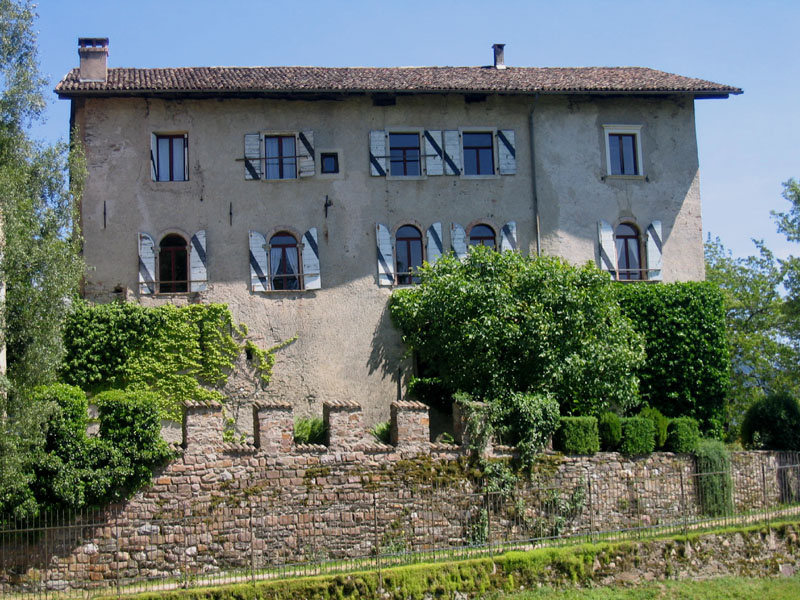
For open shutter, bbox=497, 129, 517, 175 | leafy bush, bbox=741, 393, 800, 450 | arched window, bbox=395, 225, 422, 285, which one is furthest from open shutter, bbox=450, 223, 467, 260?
leafy bush, bbox=741, 393, 800, 450

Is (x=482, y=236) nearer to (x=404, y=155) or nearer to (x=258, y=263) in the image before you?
(x=404, y=155)

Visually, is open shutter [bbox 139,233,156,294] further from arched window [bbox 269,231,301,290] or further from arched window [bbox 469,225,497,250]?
arched window [bbox 469,225,497,250]

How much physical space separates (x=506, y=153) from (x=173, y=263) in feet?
33.0

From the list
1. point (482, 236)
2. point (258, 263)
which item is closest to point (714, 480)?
point (482, 236)

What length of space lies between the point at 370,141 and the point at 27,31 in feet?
33.8

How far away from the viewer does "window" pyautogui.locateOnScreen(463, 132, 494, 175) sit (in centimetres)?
2898

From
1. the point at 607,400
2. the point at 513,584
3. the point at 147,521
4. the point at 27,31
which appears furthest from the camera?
the point at 607,400

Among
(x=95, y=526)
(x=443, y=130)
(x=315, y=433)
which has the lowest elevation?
(x=95, y=526)

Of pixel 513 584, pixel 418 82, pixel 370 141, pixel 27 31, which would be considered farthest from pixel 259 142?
pixel 513 584

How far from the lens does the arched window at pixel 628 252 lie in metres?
29.2

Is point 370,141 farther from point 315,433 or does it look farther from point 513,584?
point 513,584

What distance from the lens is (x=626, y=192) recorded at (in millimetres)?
29406

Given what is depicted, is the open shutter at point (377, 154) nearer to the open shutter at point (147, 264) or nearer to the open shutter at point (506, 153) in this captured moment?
the open shutter at point (506, 153)

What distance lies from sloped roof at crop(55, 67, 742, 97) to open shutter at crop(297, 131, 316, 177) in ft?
4.13
